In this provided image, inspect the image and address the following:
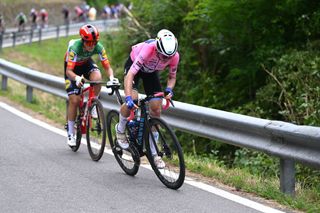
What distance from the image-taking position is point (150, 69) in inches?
299

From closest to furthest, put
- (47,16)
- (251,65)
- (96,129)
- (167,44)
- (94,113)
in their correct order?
(167,44) < (96,129) < (94,113) < (251,65) < (47,16)

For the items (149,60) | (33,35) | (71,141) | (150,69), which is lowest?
(33,35)

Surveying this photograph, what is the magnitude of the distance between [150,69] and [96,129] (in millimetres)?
1516

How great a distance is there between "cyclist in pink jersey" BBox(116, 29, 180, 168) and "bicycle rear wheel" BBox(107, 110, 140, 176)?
0.49ft

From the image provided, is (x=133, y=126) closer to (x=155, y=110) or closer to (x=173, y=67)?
(x=155, y=110)

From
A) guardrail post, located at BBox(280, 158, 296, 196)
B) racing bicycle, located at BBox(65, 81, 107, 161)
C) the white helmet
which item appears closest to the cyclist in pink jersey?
the white helmet

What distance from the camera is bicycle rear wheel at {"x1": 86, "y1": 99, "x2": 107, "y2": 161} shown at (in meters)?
8.50

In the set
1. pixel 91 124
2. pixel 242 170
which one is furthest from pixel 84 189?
pixel 242 170

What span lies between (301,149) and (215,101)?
851 cm

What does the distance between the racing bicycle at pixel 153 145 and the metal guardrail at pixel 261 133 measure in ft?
2.39

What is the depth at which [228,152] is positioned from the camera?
13.1 meters

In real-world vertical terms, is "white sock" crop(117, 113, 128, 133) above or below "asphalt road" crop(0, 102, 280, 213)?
above

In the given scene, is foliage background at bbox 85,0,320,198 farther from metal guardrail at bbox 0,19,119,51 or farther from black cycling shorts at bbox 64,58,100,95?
metal guardrail at bbox 0,19,119,51

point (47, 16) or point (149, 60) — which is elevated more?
point (149, 60)
